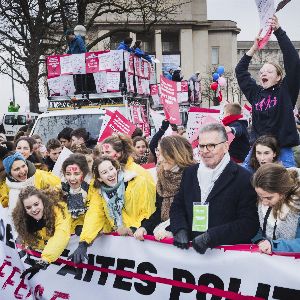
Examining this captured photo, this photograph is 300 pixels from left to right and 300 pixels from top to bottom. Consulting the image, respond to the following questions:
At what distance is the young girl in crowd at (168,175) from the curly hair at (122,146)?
21.3 inches

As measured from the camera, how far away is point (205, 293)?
A: 349cm

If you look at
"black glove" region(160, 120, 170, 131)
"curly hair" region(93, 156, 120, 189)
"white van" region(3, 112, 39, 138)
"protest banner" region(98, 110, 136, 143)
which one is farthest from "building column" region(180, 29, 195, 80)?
"curly hair" region(93, 156, 120, 189)

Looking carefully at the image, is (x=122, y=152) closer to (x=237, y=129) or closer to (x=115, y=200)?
(x=115, y=200)

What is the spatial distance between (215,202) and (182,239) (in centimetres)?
35

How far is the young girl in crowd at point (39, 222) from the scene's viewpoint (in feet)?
13.4

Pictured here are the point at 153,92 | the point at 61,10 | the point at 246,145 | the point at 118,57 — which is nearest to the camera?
the point at 246,145

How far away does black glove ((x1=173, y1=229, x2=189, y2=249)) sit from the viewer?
11.4 ft

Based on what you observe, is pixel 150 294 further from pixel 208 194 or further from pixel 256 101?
pixel 256 101

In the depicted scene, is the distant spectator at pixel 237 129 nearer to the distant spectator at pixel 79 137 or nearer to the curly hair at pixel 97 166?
the curly hair at pixel 97 166

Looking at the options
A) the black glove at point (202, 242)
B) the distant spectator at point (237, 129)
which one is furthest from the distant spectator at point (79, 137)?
the black glove at point (202, 242)

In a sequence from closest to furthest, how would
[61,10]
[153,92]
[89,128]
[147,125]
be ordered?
[89,128], [147,125], [153,92], [61,10]

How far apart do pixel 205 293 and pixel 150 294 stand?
472 millimetres

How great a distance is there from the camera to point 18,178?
16.3 feet

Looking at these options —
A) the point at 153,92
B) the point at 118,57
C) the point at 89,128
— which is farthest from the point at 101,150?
the point at 153,92
